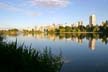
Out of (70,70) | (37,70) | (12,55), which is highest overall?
(12,55)

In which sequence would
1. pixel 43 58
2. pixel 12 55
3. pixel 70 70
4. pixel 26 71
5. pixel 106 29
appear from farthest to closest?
pixel 106 29, pixel 70 70, pixel 43 58, pixel 12 55, pixel 26 71

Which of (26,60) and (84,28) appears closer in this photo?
(26,60)

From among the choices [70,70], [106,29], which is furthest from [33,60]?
[106,29]

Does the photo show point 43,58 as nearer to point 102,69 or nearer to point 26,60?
point 26,60

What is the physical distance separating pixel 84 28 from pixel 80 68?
138 meters

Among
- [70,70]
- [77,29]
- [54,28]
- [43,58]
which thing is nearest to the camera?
[43,58]

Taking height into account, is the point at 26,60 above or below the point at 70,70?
above

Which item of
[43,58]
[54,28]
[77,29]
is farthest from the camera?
[54,28]

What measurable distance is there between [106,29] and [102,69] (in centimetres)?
11019

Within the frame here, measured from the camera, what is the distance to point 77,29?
149 meters

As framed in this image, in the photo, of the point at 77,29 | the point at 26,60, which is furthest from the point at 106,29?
the point at 26,60

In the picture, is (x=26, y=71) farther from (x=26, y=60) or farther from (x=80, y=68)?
(x=80, y=68)

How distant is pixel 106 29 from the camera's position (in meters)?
122

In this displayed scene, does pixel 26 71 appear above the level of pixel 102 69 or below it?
above
